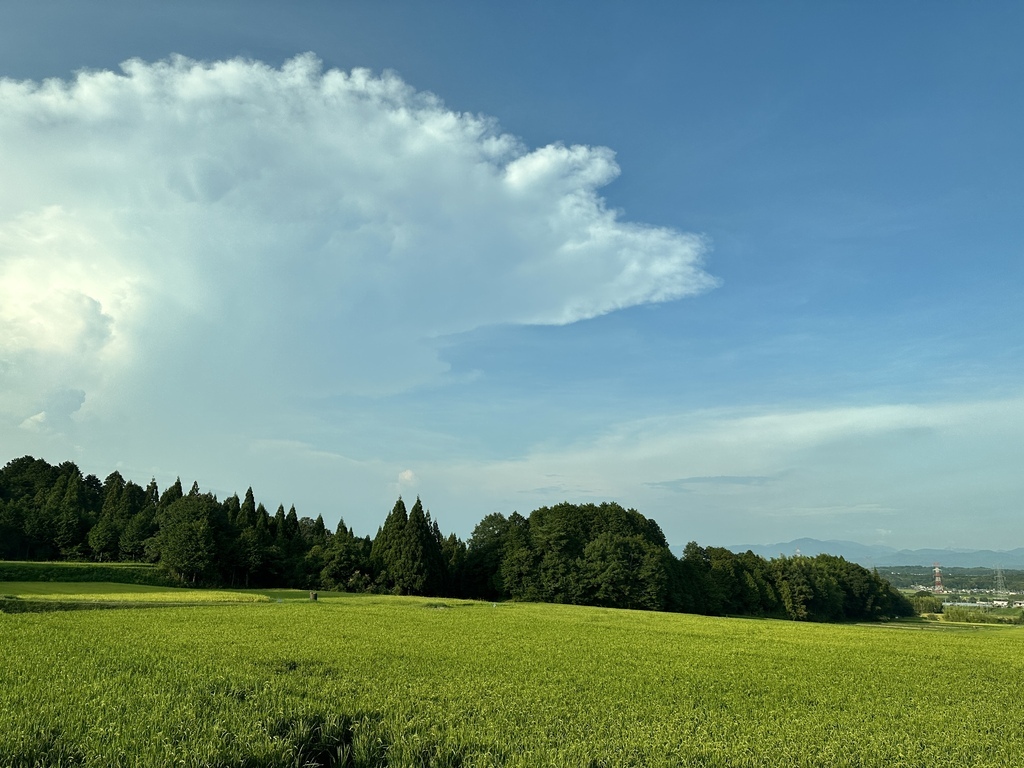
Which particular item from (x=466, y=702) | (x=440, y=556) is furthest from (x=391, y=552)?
(x=466, y=702)

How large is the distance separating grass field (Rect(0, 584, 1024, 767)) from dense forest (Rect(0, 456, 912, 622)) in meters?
47.7

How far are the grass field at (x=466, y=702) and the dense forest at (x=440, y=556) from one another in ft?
157

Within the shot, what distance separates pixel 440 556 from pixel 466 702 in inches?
2602

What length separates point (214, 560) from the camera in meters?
67.5

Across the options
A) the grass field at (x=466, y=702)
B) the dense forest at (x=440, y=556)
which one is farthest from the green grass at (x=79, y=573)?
the grass field at (x=466, y=702)

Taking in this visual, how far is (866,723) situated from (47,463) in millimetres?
142224

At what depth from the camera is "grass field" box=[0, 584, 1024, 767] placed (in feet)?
30.8

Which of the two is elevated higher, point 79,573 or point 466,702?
point 466,702

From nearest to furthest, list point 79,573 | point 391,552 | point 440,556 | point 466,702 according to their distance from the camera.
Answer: point 466,702 → point 79,573 → point 391,552 → point 440,556

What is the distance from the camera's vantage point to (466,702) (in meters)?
12.8

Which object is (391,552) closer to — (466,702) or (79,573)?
(79,573)

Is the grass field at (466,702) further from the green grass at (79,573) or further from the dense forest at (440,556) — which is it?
the dense forest at (440,556)

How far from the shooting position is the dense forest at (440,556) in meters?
70.8

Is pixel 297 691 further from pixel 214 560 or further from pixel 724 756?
pixel 214 560
